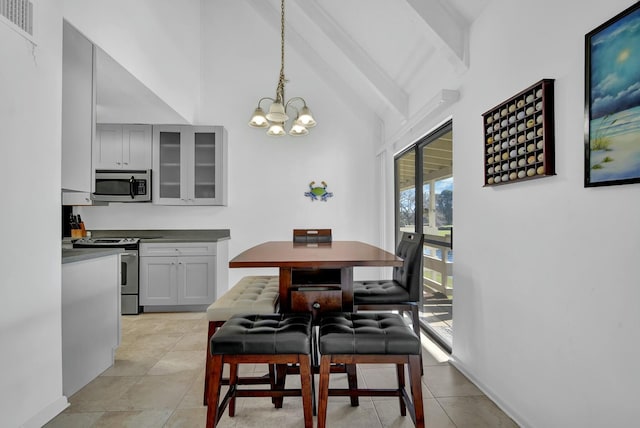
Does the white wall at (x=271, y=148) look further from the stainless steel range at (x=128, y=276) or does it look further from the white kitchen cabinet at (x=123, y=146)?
the stainless steel range at (x=128, y=276)

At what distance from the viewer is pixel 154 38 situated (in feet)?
11.2

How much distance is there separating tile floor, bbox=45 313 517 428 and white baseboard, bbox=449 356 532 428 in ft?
0.09

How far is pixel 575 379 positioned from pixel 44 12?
10.2 feet

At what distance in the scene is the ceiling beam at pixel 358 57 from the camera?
3541 millimetres

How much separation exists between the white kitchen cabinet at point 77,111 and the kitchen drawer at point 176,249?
73.9 inches

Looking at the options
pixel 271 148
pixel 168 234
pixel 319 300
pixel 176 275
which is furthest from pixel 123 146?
pixel 319 300

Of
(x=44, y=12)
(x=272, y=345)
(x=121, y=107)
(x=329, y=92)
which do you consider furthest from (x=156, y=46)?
(x=272, y=345)

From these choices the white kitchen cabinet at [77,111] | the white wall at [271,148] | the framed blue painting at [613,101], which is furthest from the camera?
the white wall at [271,148]

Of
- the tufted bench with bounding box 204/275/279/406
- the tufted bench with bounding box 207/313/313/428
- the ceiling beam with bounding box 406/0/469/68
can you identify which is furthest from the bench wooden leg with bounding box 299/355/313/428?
the ceiling beam with bounding box 406/0/469/68

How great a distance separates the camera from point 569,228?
58.6 inches

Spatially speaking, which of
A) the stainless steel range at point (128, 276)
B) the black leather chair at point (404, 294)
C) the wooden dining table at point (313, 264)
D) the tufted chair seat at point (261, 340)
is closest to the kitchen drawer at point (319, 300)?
the wooden dining table at point (313, 264)

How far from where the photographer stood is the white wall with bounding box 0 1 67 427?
5.44 ft

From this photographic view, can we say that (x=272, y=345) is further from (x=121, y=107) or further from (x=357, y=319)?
(x=121, y=107)

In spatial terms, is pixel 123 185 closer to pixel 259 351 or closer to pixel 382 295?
pixel 382 295
